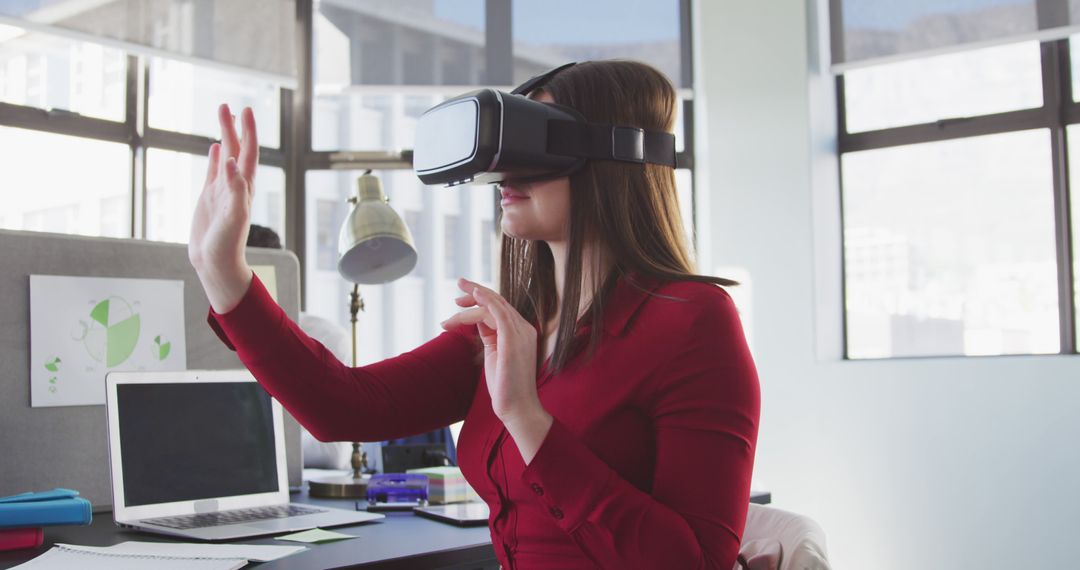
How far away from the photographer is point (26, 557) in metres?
1.18

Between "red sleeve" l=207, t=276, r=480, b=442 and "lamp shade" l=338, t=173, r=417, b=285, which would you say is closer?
"red sleeve" l=207, t=276, r=480, b=442

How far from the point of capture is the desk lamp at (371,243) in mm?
1981

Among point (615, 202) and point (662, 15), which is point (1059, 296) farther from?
point (615, 202)

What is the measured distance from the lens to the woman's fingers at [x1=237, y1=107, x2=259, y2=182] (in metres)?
0.94

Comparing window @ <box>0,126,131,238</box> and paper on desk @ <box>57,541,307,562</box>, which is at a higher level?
window @ <box>0,126,131,238</box>

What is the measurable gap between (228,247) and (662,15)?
3.48 metres

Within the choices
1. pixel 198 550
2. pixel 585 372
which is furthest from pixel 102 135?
pixel 585 372

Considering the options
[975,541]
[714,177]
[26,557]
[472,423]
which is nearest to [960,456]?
[975,541]

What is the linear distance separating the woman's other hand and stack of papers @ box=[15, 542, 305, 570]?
0.43 m

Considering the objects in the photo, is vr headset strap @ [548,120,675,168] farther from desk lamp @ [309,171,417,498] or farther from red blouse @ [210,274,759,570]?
desk lamp @ [309,171,417,498]

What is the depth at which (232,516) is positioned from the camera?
4.86 feet

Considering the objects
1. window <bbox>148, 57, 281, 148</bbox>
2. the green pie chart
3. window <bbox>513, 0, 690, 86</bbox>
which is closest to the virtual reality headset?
the green pie chart

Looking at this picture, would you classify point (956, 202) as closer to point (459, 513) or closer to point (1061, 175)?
point (1061, 175)

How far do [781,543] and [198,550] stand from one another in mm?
706
